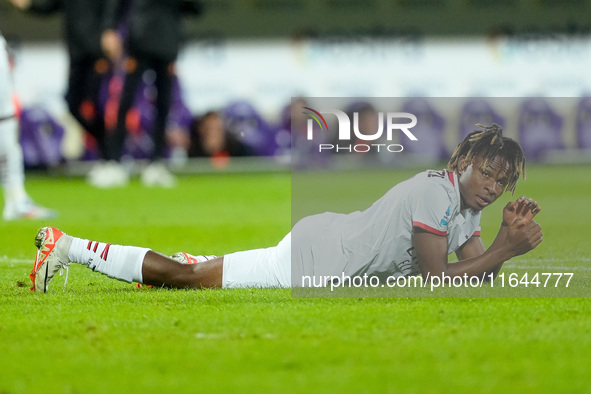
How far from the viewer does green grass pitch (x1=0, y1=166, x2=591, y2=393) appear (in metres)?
2.73

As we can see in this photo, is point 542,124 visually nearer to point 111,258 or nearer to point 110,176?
point 110,176

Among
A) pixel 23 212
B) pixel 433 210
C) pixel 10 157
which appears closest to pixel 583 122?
pixel 23 212

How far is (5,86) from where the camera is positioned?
7.17 metres

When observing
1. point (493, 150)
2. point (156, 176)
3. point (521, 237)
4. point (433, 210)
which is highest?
point (493, 150)

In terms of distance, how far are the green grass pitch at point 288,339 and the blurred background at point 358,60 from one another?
1233 cm

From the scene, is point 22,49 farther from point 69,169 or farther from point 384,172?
point 384,172

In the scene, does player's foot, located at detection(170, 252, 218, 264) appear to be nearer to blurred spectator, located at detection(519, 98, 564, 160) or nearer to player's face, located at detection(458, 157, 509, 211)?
player's face, located at detection(458, 157, 509, 211)

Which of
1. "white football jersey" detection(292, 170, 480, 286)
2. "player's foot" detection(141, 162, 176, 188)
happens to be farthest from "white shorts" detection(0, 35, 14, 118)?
"player's foot" detection(141, 162, 176, 188)

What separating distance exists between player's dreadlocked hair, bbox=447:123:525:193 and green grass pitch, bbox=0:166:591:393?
0.35 feet

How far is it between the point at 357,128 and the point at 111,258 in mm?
1165

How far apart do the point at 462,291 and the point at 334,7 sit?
14701 millimetres

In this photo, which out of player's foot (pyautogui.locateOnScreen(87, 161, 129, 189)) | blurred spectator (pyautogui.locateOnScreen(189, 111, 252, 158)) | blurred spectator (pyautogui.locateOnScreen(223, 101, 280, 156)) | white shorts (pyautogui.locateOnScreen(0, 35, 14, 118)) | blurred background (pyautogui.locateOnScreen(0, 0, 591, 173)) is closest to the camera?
white shorts (pyautogui.locateOnScreen(0, 35, 14, 118))

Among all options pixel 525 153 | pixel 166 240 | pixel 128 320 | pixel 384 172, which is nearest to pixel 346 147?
pixel 384 172

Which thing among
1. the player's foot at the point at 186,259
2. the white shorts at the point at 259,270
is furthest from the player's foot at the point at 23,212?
the white shorts at the point at 259,270
